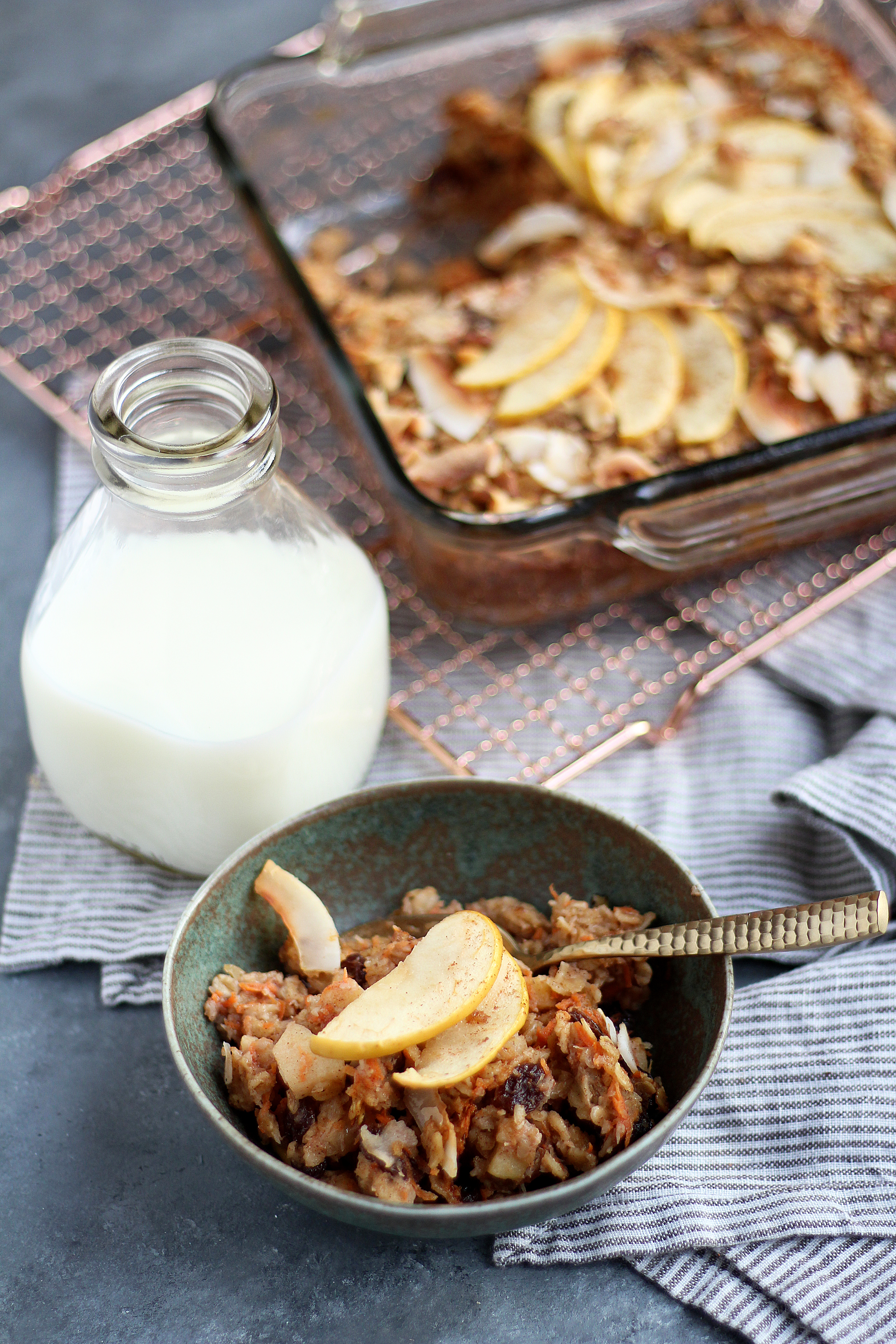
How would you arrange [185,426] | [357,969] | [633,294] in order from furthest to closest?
1. [633,294]
2. [185,426]
3. [357,969]

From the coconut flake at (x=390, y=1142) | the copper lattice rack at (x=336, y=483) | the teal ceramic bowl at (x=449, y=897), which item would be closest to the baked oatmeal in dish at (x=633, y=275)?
the copper lattice rack at (x=336, y=483)

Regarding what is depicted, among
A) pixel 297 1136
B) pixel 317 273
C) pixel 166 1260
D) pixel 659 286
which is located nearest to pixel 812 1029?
pixel 297 1136

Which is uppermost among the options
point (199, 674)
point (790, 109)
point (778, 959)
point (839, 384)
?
point (199, 674)

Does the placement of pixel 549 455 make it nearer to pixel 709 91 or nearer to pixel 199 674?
pixel 199 674

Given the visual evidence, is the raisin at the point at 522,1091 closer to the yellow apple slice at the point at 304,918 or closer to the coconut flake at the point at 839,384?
the yellow apple slice at the point at 304,918

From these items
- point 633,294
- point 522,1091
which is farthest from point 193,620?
point 633,294
